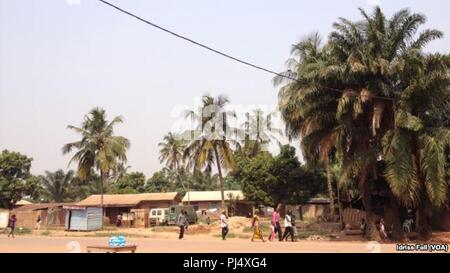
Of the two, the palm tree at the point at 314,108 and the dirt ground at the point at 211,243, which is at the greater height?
the palm tree at the point at 314,108

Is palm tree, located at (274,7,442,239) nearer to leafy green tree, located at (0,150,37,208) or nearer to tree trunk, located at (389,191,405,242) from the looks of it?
tree trunk, located at (389,191,405,242)

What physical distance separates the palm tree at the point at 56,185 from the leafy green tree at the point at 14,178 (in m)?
7.88

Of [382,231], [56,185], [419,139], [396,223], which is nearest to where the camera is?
[419,139]

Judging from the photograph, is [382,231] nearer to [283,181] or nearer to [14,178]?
[283,181]

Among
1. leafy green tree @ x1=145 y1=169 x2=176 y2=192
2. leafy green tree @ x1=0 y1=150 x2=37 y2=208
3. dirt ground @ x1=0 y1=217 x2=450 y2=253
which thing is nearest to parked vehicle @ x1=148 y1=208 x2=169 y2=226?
dirt ground @ x1=0 y1=217 x2=450 y2=253

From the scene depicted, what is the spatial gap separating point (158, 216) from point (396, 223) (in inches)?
956

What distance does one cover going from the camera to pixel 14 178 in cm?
5488

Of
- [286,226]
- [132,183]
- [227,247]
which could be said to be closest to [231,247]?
[227,247]

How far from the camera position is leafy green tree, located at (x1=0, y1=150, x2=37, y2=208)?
53.3m

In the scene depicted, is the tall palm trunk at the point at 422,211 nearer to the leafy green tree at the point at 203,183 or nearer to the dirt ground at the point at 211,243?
the dirt ground at the point at 211,243

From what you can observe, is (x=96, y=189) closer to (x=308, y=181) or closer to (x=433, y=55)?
(x=308, y=181)

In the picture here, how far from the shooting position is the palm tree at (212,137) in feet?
128

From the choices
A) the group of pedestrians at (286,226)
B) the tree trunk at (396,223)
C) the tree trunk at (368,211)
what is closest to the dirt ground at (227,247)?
the group of pedestrians at (286,226)

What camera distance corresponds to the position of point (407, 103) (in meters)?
21.5
